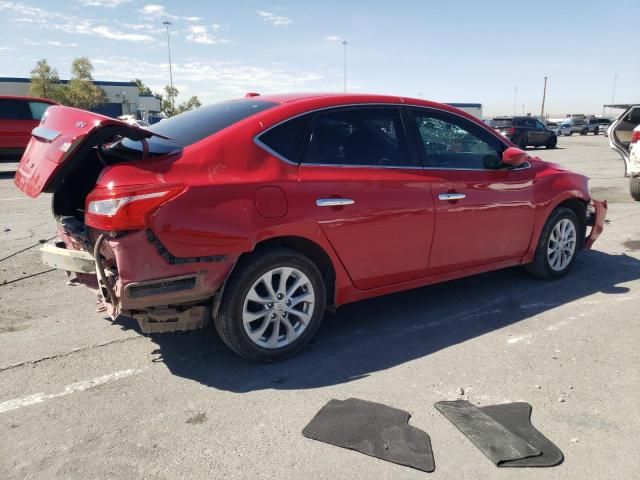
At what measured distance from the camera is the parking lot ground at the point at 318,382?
98.3 inches

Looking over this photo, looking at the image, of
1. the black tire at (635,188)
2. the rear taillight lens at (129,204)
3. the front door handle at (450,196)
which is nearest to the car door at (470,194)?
the front door handle at (450,196)

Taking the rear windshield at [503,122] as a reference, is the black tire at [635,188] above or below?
below

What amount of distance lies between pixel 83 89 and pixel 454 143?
57.1 meters

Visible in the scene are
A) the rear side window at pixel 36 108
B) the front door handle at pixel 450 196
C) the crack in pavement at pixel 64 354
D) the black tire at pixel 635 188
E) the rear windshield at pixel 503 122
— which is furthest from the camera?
the rear windshield at pixel 503 122

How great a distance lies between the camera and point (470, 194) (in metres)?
4.19

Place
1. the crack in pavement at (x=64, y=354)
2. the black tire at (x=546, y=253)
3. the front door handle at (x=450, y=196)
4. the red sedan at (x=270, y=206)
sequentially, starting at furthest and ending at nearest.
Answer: the black tire at (x=546, y=253)
the front door handle at (x=450, y=196)
the crack in pavement at (x=64, y=354)
the red sedan at (x=270, y=206)

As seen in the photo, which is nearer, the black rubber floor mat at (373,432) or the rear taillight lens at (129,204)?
the black rubber floor mat at (373,432)

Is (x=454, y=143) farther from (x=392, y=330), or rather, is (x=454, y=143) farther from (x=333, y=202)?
(x=392, y=330)

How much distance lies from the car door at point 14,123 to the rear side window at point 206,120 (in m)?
13.6

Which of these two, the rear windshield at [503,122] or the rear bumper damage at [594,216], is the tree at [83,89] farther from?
the rear bumper damage at [594,216]

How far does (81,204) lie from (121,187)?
1028 millimetres

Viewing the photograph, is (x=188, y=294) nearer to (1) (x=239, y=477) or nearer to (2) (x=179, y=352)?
(2) (x=179, y=352)

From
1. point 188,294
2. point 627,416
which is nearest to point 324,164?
point 188,294

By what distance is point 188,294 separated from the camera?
3100 millimetres
